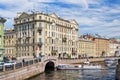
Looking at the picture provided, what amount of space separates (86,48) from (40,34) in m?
56.2

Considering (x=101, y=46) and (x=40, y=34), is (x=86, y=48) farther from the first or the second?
(x=40, y=34)

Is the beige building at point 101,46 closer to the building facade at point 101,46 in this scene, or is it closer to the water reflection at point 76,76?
the building facade at point 101,46

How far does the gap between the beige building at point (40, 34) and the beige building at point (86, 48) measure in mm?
24930

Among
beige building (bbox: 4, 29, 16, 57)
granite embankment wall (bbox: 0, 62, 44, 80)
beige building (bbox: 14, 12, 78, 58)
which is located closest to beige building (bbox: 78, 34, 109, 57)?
beige building (bbox: 14, 12, 78, 58)

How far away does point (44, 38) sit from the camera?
4190 inches

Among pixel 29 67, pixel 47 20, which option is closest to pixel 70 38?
pixel 47 20

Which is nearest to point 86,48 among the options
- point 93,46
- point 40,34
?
point 93,46

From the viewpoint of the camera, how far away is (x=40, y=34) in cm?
10656

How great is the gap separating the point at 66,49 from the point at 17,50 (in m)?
23.6

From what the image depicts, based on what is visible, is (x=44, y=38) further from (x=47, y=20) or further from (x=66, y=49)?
(x=66, y=49)

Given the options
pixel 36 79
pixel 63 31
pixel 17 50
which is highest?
pixel 63 31

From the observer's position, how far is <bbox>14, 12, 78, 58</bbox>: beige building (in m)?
106

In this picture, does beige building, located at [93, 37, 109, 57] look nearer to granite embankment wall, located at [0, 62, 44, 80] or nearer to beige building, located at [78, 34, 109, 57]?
beige building, located at [78, 34, 109, 57]

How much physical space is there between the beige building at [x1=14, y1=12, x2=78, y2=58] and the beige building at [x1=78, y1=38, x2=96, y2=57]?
24.9 m
